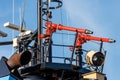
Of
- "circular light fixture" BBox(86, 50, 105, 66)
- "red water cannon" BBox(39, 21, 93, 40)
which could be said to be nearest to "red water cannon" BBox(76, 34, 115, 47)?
"red water cannon" BBox(39, 21, 93, 40)

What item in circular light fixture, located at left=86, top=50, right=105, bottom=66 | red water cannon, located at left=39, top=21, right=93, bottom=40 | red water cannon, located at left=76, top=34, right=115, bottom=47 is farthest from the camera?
red water cannon, located at left=76, top=34, right=115, bottom=47

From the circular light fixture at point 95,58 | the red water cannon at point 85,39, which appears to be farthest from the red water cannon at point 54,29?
the circular light fixture at point 95,58

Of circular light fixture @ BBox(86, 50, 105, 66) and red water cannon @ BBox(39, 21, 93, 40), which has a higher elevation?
red water cannon @ BBox(39, 21, 93, 40)

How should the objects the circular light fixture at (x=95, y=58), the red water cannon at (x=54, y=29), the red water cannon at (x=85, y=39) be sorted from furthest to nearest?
the red water cannon at (x=85, y=39) → the red water cannon at (x=54, y=29) → the circular light fixture at (x=95, y=58)

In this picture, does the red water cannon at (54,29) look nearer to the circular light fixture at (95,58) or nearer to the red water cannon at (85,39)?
the red water cannon at (85,39)

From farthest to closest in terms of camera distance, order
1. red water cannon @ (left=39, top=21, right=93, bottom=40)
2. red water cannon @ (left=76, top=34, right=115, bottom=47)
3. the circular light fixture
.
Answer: red water cannon @ (left=76, top=34, right=115, bottom=47) < red water cannon @ (left=39, top=21, right=93, bottom=40) < the circular light fixture

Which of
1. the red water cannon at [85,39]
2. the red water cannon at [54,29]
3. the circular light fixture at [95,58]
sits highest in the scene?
the red water cannon at [54,29]

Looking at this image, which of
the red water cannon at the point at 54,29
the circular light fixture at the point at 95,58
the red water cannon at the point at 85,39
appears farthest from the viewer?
the red water cannon at the point at 85,39

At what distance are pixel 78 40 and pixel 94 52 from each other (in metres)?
1.51

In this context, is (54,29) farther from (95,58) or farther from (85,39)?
(95,58)

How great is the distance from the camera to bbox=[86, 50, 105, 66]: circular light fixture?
30.7 m

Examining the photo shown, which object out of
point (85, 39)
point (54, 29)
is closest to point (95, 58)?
point (85, 39)

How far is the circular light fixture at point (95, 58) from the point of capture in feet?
101

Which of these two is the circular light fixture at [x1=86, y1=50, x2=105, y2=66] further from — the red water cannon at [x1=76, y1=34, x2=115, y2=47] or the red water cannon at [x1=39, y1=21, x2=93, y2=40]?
the red water cannon at [x1=39, y1=21, x2=93, y2=40]
